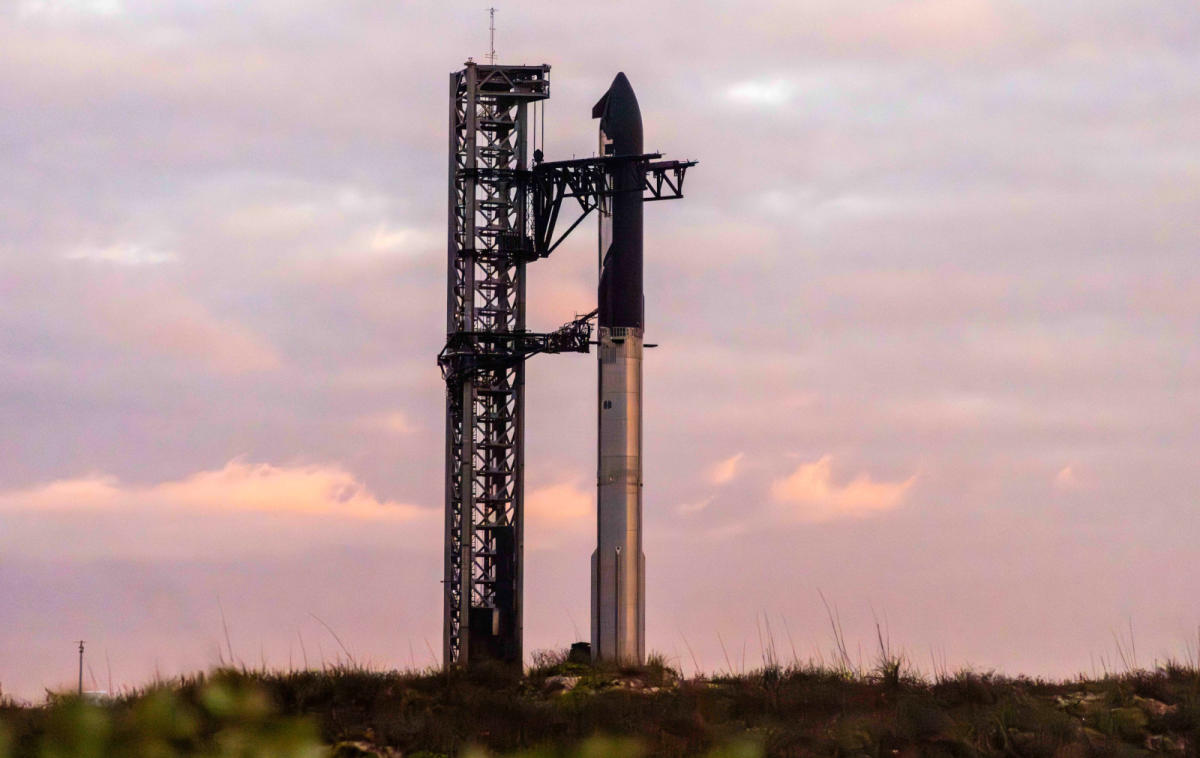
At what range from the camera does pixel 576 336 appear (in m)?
54.0

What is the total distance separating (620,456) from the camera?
5009 cm

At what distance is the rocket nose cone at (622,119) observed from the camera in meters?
52.7

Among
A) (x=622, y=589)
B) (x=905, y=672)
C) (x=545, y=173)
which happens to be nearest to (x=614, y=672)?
(x=622, y=589)

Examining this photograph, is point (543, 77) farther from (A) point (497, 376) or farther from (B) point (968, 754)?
(B) point (968, 754)

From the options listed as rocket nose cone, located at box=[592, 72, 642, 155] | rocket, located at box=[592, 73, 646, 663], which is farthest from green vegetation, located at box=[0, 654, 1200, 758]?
rocket nose cone, located at box=[592, 72, 642, 155]

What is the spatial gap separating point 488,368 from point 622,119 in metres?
11.5

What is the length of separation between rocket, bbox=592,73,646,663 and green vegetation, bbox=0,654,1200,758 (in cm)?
1292

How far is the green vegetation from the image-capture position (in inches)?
1064

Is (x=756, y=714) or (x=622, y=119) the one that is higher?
(x=622, y=119)

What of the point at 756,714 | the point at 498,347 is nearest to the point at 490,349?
the point at 498,347

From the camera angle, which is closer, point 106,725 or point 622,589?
point 106,725

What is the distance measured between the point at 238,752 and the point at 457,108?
183 ft

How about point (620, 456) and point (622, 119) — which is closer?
point (620, 456)

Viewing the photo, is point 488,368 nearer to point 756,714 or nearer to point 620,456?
point 620,456
